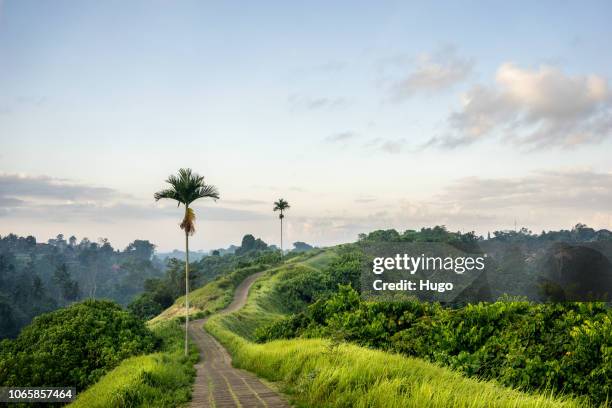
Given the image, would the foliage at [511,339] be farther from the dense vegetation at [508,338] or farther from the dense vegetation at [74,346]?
the dense vegetation at [74,346]

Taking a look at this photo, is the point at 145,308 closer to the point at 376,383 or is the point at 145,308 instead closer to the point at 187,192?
the point at 187,192

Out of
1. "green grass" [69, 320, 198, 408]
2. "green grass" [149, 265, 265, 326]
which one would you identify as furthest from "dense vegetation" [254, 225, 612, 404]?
"green grass" [149, 265, 265, 326]

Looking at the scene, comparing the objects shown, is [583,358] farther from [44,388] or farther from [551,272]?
[551,272]

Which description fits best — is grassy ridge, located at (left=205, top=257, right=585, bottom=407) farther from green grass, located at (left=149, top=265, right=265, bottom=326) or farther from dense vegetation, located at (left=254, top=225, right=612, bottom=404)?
green grass, located at (left=149, top=265, right=265, bottom=326)

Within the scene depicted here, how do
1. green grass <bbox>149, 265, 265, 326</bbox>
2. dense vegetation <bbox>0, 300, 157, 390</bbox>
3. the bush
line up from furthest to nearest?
the bush, green grass <bbox>149, 265, 265, 326</bbox>, dense vegetation <bbox>0, 300, 157, 390</bbox>

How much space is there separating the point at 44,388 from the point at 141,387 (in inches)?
636

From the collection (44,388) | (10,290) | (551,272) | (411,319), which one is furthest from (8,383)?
(10,290)

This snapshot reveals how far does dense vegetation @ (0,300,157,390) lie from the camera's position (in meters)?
24.6

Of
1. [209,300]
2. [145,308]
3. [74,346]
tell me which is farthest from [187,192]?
[145,308]

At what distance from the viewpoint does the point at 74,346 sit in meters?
27.1

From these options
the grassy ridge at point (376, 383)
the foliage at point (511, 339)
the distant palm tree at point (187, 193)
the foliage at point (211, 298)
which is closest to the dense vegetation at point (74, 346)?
the distant palm tree at point (187, 193)

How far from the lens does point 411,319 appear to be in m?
17.3

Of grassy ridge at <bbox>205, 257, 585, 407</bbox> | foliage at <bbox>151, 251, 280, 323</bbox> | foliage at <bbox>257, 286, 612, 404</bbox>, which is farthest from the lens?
foliage at <bbox>151, 251, 280, 323</bbox>

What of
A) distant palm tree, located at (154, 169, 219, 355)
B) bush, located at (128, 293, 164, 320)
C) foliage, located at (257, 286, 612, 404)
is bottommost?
bush, located at (128, 293, 164, 320)
